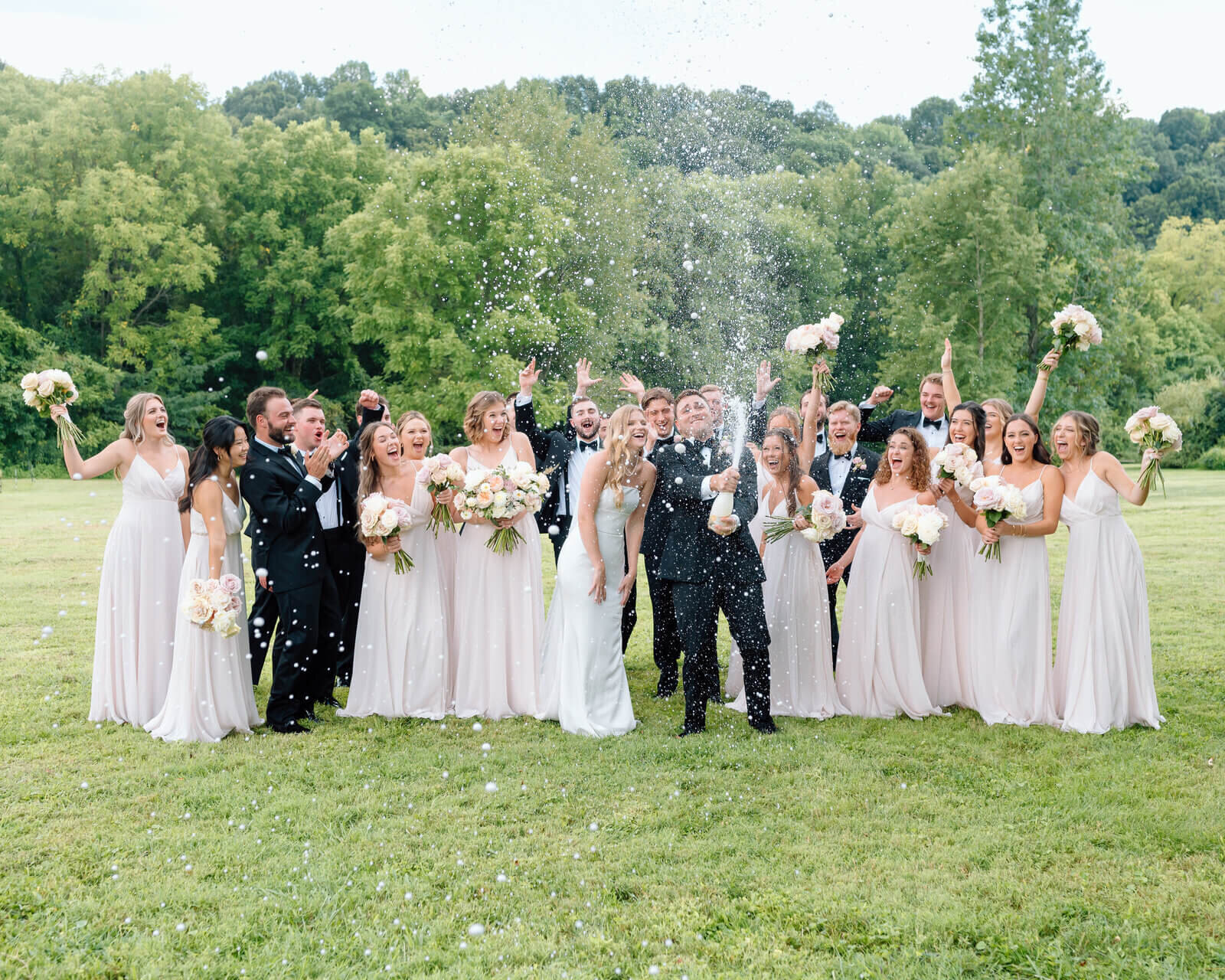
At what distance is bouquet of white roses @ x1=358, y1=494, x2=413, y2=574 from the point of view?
24.6 feet

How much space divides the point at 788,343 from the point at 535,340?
988 inches

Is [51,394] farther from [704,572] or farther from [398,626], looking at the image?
[704,572]

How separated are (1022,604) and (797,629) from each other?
1.73m

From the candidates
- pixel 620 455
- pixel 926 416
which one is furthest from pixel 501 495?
pixel 926 416

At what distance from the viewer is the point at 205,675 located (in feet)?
23.6

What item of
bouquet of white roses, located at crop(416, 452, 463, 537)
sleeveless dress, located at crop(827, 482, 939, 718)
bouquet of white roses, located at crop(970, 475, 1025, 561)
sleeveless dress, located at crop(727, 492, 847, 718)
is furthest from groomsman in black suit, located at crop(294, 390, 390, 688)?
bouquet of white roses, located at crop(970, 475, 1025, 561)

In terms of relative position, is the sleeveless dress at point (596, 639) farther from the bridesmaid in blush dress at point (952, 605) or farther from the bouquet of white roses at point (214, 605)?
the bridesmaid in blush dress at point (952, 605)

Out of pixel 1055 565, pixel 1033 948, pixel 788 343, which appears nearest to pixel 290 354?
pixel 1055 565

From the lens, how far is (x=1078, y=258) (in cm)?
3906

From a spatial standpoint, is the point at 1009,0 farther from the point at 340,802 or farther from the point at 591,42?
the point at 340,802

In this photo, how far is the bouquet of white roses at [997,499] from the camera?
7480 millimetres

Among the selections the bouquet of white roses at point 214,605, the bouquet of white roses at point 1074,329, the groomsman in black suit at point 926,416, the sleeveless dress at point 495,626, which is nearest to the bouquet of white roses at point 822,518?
the groomsman in black suit at point 926,416

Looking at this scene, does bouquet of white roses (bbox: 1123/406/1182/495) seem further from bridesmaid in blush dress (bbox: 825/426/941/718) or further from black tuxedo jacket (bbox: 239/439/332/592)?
black tuxedo jacket (bbox: 239/439/332/592)

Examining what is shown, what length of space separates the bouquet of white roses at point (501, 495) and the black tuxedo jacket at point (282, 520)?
109 cm
